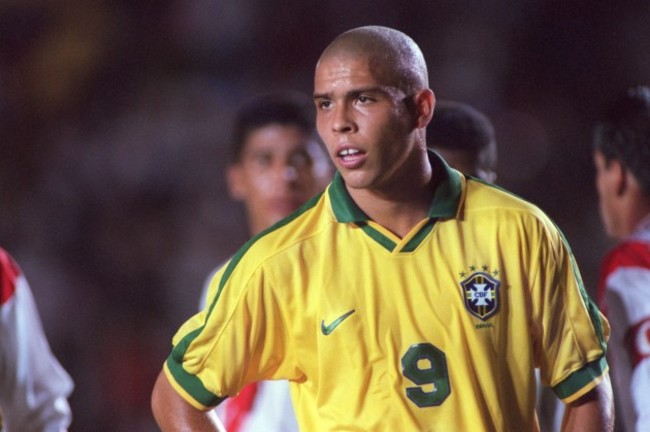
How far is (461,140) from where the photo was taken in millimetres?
4359

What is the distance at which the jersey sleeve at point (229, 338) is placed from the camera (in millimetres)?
3092

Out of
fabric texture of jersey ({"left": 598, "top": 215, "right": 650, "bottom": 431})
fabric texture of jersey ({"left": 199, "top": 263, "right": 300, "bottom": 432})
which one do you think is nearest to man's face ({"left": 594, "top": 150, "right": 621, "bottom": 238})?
fabric texture of jersey ({"left": 598, "top": 215, "right": 650, "bottom": 431})

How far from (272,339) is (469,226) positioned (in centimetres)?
58

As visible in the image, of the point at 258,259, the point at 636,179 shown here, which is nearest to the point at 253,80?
the point at 636,179

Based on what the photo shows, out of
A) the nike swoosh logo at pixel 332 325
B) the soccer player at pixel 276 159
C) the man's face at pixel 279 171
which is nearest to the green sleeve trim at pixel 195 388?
the nike swoosh logo at pixel 332 325

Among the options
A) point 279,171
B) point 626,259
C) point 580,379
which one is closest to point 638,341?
point 626,259

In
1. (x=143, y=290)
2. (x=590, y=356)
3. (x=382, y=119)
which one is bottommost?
(x=143, y=290)

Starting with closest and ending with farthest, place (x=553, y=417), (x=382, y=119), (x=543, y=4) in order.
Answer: (x=382, y=119), (x=553, y=417), (x=543, y=4)

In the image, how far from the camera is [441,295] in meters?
3.06

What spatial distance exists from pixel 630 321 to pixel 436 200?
4.13 feet

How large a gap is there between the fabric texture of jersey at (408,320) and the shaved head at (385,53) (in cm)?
30

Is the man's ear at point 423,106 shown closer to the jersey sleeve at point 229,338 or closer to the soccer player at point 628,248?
the jersey sleeve at point 229,338

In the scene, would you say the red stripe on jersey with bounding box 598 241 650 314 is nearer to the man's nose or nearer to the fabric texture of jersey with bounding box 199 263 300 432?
the fabric texture of jersey with bounding box 199 263 300 432

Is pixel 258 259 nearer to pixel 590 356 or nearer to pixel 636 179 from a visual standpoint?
pixel 590 356
